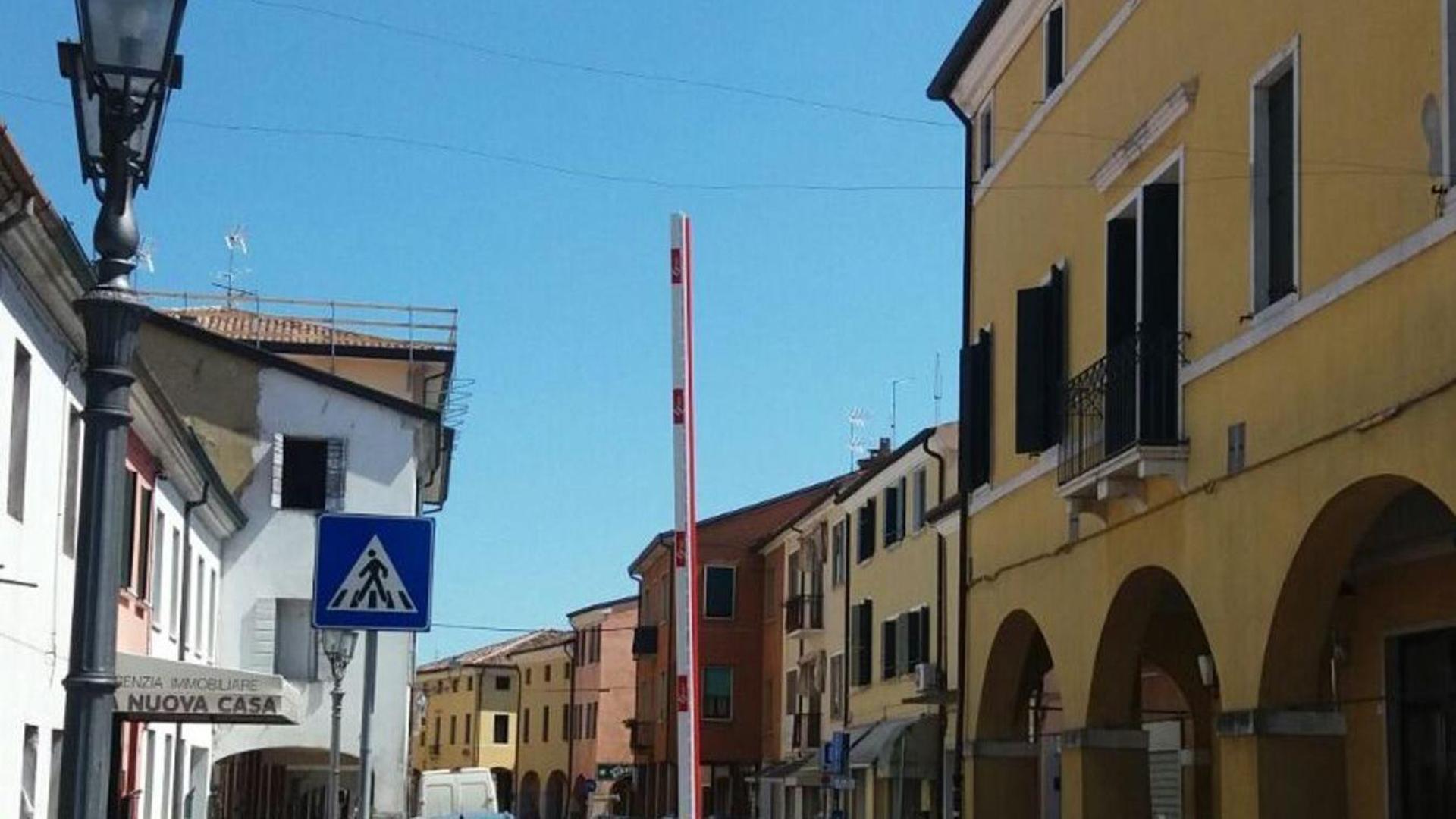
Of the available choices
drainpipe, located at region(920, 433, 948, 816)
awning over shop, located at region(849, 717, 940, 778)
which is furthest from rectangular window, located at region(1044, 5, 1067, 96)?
drainpipe, located at region(920, 433, 948, 816)

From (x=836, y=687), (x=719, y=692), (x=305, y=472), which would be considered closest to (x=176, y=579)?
(x=305, y=472)

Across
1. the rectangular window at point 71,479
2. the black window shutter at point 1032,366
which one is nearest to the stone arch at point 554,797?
the rectangular window at point 71,479

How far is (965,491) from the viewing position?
2131cm

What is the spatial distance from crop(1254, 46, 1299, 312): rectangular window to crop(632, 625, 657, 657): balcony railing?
2390 inches

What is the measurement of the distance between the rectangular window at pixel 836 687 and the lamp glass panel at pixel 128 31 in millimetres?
43028

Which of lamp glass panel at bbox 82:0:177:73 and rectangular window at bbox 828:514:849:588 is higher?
rectangular window at bbox 828:514:849:588

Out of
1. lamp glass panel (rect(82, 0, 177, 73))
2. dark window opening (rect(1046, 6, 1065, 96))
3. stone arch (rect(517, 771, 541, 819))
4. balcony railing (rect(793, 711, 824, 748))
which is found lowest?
stone arch (rect(517, 771, 541, 819))

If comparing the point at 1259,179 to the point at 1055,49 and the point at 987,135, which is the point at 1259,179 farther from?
the point at 987,135

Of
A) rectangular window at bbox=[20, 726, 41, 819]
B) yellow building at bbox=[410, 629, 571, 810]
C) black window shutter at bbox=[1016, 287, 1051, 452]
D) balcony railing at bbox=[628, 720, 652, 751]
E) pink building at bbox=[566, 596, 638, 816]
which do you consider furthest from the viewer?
yellow building at bbox=[410, 629, 571, 810]

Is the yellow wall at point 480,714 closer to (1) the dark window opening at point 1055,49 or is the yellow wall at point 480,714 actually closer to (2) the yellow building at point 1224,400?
(2) the yellow building at point 1224,400

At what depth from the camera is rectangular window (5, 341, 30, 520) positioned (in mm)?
16031

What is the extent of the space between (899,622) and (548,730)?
52966mm

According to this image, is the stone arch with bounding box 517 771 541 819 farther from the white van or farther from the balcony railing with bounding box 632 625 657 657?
the white van

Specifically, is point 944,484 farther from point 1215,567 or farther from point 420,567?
point 420,567
